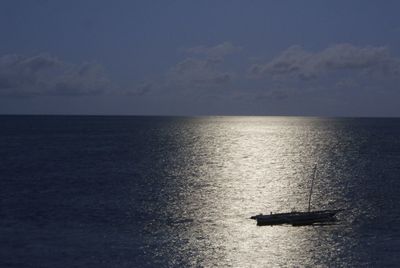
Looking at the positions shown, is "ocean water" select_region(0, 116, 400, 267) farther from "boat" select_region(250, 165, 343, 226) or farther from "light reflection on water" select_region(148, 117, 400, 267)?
"boat" select_region(250, 165, 343, 226)

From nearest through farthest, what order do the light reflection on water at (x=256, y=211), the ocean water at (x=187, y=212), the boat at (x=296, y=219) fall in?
the ocean water at (x=187, y=212)
the light reflection on water at (x=256, y=211)
the boat at (x=296, y=219)

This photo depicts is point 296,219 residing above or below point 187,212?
above

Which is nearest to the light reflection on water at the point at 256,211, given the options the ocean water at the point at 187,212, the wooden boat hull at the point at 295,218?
the ocean water at the point at 187,212

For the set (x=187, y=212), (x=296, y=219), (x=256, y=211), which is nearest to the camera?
(x=296, y=219)

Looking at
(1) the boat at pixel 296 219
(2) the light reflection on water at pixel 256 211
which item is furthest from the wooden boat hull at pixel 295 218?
(2) the light reflection on water at pixel 256 211

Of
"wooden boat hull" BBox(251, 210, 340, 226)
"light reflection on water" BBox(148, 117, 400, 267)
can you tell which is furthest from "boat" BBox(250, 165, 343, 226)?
"light reflection on water" BBox(148, 117, 400, 267)

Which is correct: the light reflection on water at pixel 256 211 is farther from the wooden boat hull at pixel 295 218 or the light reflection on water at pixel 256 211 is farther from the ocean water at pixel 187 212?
the wooden boat hull at pixel 295 218

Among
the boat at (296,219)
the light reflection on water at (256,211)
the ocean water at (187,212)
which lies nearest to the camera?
the ocean water at (187,212)

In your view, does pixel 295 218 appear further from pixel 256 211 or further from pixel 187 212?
pixel 187 212

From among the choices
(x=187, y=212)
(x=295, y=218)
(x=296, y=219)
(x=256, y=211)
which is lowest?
(x=256, y=211)

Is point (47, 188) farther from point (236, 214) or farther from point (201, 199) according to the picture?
point (236, 214)

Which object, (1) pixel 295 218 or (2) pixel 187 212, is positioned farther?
(2) pixel 187 212

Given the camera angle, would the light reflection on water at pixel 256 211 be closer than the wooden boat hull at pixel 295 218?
Yes

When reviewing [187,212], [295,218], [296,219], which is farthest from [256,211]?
[187,212]
